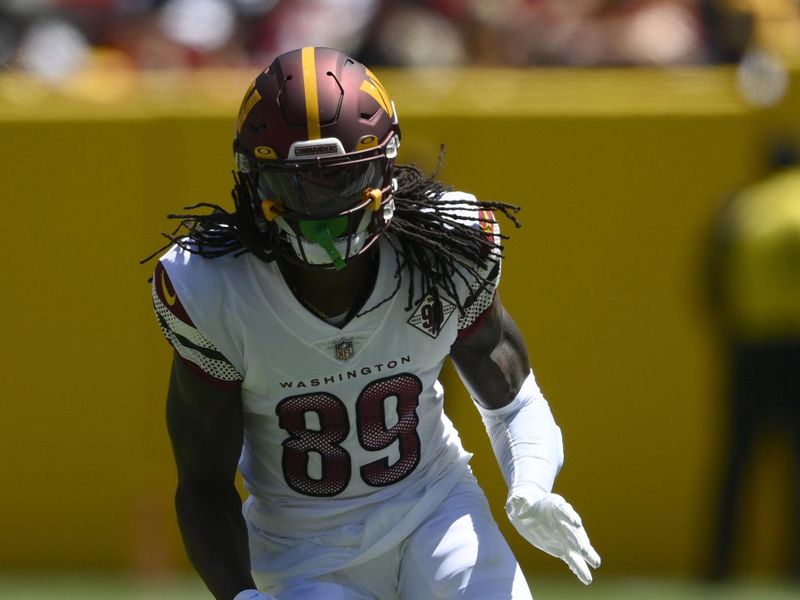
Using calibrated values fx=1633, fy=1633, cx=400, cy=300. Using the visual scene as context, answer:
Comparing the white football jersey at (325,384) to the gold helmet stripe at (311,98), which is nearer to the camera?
the gold helmet stripe at (311,98)

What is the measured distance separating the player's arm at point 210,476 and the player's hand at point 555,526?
58 cm

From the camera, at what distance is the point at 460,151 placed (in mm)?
7020

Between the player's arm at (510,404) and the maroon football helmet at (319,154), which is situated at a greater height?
the maroon football helmet at (319,154)

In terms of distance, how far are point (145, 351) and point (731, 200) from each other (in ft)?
8.57

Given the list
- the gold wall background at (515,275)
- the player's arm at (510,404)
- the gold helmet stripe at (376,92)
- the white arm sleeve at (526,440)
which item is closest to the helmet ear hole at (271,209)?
the gold helmet stripe at (376,92)

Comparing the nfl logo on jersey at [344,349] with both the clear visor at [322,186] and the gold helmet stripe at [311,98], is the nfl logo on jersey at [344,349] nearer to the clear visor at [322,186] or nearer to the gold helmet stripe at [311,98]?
the clear visor at [322,186]

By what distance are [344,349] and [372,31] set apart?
4.90 m

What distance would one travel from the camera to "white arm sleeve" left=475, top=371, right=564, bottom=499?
11.7ft

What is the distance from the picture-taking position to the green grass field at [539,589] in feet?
22.5

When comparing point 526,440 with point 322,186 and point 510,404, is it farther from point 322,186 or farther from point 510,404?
point 322,186

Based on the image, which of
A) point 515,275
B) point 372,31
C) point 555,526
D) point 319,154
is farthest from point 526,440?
point 372,31

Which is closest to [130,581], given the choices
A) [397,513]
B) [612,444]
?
[612,444]

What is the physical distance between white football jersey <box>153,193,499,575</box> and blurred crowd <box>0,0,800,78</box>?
452 centimetres

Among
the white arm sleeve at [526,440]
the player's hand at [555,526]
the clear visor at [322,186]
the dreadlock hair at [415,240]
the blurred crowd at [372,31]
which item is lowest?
the player's hand at [555,526]
